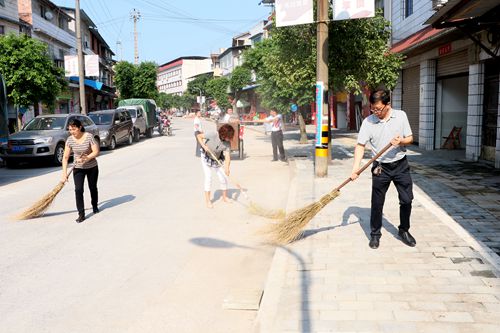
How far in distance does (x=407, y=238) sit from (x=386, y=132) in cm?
126

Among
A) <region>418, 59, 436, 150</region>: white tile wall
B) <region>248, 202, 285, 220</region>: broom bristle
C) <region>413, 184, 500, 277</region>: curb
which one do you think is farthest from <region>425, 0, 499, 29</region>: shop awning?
<region>418, 59, 436, 150</region>: white tile wall

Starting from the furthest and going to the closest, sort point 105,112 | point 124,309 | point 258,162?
point 105,112, point 258,162, point 124,309

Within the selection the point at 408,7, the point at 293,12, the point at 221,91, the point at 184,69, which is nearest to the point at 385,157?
the point at 293,12

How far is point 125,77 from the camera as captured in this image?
45219 millimetres

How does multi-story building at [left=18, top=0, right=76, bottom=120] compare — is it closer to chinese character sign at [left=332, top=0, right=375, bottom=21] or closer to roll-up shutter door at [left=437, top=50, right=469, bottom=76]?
roll-up shutter door at [left=437, top=50, right=469, bottom=76]

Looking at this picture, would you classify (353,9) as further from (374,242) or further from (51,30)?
(51,30)

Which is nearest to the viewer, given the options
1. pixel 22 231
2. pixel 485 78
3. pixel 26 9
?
pixel 22 231

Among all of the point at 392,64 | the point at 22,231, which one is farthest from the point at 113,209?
the point at 392,64

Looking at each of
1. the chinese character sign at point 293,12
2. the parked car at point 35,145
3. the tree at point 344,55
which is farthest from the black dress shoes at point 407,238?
the parked car at point 35,145

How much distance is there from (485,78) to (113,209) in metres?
10.0

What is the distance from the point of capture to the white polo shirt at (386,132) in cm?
511

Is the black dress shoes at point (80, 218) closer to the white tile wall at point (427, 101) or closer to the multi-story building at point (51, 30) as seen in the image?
the white tile wall at point (427, 101)

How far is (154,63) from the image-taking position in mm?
46812

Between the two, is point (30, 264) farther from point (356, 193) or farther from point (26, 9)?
point (26, 9)
